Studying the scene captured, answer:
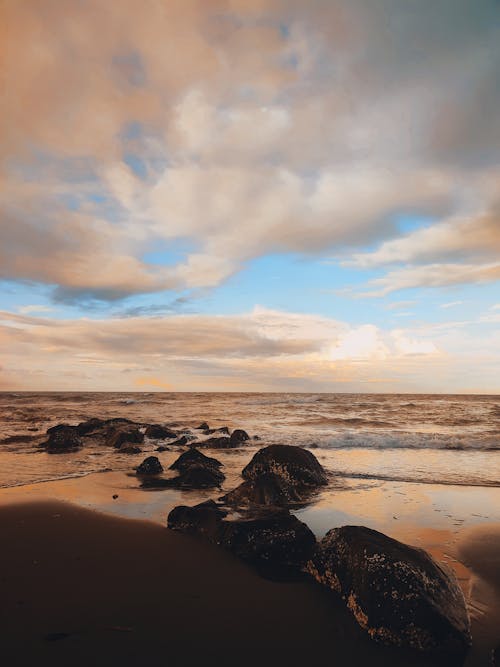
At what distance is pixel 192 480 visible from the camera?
425 inches

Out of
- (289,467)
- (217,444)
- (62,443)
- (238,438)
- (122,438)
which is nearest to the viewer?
(289,467)

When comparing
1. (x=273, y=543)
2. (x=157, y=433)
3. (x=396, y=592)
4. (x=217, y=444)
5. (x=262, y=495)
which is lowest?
(x=217, y=444)

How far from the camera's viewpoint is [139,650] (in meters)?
3.82

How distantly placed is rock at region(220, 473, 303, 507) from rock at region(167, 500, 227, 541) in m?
1.77

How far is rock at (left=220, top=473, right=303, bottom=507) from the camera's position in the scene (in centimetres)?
889

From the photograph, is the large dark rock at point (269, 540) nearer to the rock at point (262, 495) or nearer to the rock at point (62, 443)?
the rock at point (262, 495)

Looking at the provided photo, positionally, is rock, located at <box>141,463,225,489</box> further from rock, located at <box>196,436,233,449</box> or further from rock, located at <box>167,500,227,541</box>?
rock, located at <box>196,436,233,449</box>

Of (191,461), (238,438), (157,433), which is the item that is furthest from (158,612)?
(157,433)

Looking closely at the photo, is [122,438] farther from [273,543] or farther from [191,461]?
[273,543]

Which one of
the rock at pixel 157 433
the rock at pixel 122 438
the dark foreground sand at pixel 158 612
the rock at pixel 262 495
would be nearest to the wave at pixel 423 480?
the rock at pixel 262 495

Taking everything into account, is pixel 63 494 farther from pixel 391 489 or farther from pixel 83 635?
pixel 391 489

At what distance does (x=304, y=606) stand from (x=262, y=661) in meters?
1.11

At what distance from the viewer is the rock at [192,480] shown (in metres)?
10.6

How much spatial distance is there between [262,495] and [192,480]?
8.51ft
